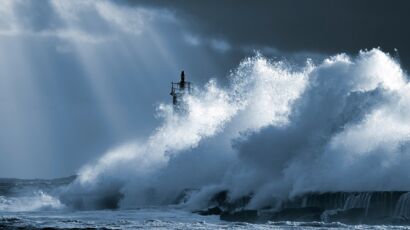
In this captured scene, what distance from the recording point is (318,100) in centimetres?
3147

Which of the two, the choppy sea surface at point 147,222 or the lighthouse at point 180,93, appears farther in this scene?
the lighthouse at point 180,93

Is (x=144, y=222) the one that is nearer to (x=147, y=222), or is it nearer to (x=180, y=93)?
(x=147, y=222)

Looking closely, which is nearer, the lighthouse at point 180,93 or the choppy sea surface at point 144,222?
the choppy sea surface at point 144,222

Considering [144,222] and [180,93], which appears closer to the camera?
[144,222]

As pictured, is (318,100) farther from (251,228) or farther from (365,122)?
(251,228)

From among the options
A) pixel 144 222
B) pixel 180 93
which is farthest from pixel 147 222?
pixel 180 93

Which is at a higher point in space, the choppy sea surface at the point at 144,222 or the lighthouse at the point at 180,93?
the lighthouse at the point at 180,93

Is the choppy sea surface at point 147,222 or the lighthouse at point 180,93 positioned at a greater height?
the lighthouse at point 180,93

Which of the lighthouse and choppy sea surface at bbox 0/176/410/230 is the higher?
the lighthouse

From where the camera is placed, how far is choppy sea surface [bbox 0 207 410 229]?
2332 centimetres

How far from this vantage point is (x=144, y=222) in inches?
1014

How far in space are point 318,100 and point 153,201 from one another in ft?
33.8

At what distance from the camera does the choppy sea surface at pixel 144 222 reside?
2332 cm

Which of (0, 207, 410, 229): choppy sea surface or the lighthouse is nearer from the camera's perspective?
(0, 207, 410, 229): choppy sea surface
